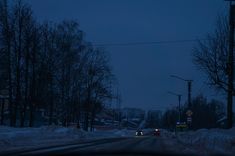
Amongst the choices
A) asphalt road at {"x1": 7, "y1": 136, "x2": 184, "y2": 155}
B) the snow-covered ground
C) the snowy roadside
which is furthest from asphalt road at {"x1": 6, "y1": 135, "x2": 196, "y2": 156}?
the snowy roadside

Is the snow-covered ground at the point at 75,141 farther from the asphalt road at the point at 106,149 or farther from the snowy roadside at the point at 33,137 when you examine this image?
Answer: the asphalt road at the point at 106,149

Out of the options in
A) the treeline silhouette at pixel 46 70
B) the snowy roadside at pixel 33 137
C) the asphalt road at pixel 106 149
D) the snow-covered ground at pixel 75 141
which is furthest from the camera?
the treeline silhouette at pixel 46 70

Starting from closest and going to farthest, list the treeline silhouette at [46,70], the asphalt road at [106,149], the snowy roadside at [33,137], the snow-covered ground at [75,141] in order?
1. the asphalt road at [106,149]
2. the snow-covered ground at [75,141]
3. the snowy roadside at [33,137]
4. the treeline silhouette at [46,70]

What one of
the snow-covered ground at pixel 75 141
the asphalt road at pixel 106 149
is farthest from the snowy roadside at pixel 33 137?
the asphalt road at pixel 106 149

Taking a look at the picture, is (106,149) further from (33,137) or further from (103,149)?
(33,137)

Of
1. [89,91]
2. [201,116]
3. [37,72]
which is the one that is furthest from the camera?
[201,116]

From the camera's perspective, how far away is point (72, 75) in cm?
7219

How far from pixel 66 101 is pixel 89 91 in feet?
24.2

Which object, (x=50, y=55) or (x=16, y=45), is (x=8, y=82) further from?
(x=50, y=55)

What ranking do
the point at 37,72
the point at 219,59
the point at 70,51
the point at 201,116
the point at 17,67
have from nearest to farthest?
the point at 219,59 → the point at 17,67 → the point at 37,72 → the point at 70,51 → the point at 201,116

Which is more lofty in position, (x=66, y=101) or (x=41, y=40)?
(x=41, y=40)

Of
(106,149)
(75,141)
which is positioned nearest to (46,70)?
(75,141)

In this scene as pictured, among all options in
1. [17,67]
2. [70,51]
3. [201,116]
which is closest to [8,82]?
[17,67]

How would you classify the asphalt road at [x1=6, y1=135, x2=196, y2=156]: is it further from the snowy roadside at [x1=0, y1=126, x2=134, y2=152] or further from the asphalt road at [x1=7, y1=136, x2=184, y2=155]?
the snowy roadside at [x1=0, y1=126, x2=134, y2=152]
